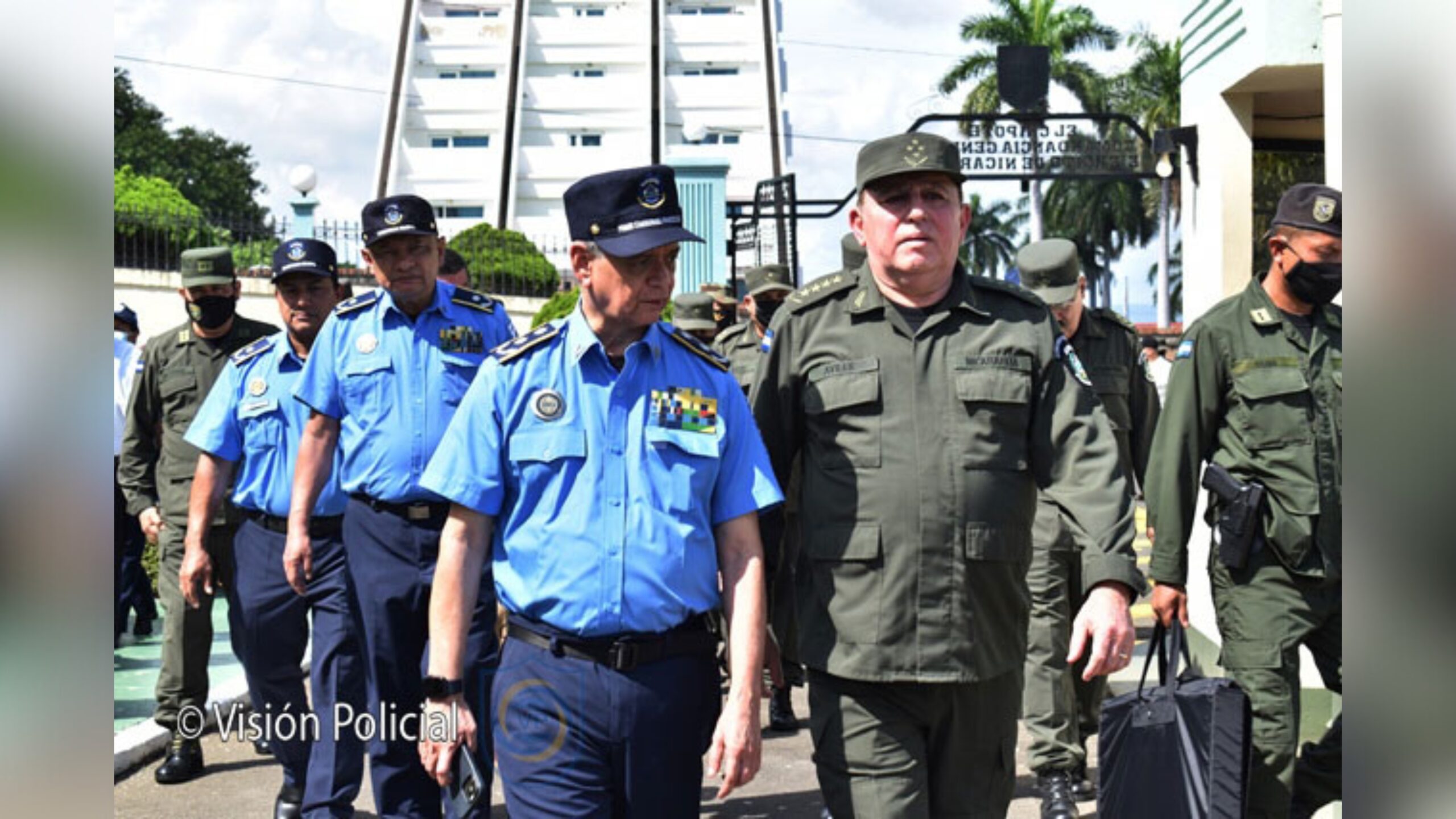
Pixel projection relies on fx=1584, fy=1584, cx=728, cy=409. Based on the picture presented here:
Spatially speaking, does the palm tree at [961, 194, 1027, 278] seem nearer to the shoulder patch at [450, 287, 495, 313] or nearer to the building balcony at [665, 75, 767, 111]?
the building balcony at [665, 75, 767, 111]

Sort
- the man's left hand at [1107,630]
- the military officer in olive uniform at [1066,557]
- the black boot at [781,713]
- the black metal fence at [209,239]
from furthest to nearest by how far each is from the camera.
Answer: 1. the black metal fence at [209,239]
2. the black boot at [781,713]
3. the military officer in olive uniform at [1066,557]
4. the man's left hand at [1107,630]

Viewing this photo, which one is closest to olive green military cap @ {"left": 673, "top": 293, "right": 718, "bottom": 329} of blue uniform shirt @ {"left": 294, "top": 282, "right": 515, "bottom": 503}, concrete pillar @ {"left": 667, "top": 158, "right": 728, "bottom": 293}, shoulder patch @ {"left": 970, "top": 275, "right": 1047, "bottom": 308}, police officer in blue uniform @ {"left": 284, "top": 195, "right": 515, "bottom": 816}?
police officer in blue uniform @ {"left": 284, "top": 195, "right": 515, "bottom": 816}

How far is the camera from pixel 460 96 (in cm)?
9850

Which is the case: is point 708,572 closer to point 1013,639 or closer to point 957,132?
point 1013,639

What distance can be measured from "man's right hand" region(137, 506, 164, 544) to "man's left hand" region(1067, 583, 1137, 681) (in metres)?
5.60

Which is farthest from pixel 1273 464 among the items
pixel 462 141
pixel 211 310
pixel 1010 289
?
pixel 462 141

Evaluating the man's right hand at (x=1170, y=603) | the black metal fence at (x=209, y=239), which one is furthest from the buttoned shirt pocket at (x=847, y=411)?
the black metal fence at (x=209, y=239)

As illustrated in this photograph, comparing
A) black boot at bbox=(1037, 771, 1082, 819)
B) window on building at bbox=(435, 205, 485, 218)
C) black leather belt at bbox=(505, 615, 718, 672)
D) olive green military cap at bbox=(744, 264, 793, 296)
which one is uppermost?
window on building at bbox=(435, 205, 485, 218)

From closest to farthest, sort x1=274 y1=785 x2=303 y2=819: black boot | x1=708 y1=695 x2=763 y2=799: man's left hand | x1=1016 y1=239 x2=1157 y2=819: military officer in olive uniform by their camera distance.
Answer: x1=708 y1=695 x2=763 y2=799: man's left hand < x1=1016 y1=239 x2=1157 y2=819: military officer in olive uniform < x1=274 y1=785 x2=303 y2=819: black boot

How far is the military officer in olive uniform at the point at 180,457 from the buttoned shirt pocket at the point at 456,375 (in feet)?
6.68

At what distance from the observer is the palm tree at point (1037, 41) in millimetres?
47219

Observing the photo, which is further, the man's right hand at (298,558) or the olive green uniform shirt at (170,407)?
the olive green uniform shirt at (170,407)

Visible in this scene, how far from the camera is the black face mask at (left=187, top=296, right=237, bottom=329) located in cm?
776

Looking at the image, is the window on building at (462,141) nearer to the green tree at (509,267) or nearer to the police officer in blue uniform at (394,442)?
the green tree at (509,267)
